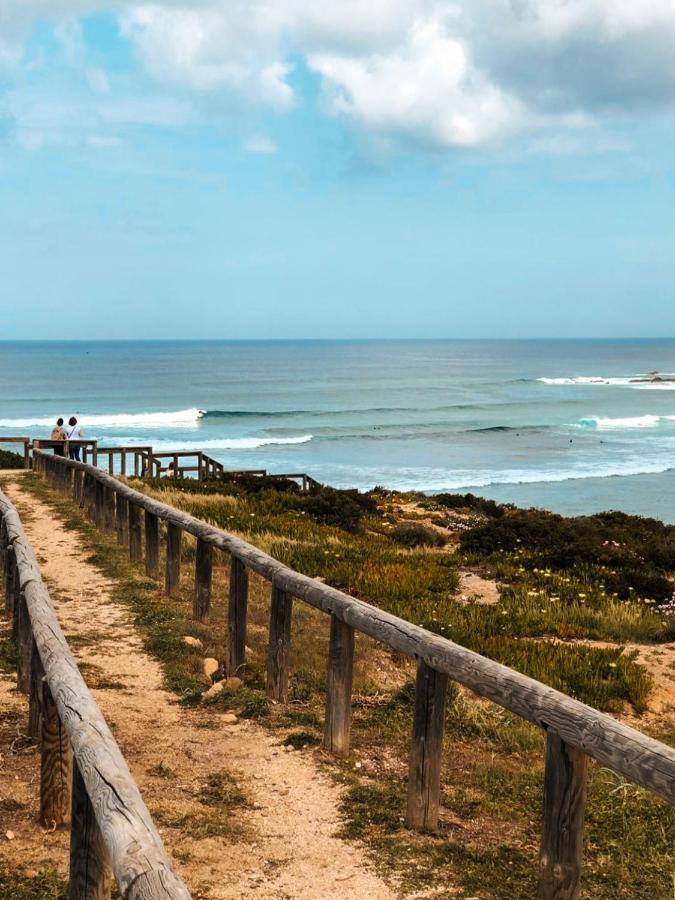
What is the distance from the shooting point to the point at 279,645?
22.2 feet

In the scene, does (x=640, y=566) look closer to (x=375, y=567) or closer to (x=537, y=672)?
(x=375, y=567)

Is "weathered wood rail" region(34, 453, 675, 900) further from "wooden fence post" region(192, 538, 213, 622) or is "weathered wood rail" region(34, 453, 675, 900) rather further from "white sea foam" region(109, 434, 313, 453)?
"white sea foam" region(109, 434, 313, 453)

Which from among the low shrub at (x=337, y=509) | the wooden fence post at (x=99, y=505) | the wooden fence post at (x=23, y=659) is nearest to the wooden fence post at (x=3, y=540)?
the wooden fence post at (x=23, y=659)

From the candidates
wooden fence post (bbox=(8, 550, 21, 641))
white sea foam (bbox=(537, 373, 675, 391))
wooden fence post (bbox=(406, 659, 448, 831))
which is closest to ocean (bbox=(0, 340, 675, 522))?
white sea foam (bbox=(537, 373, 675, 391))

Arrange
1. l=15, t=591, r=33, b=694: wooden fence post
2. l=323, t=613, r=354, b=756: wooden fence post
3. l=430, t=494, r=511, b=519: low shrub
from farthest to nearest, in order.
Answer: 1. l=430, t=494, r=511, b=519: low shrub
2. l=15, t=591, r=33, b=694: wooden fence post
3. l=323, t=613, r=354, b=756: wooden fence post

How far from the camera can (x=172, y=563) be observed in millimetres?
9836

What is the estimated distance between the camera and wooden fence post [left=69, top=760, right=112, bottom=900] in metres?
3.48

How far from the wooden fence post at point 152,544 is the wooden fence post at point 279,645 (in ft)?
13.5

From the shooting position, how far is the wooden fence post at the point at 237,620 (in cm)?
734

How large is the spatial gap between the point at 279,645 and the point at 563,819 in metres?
3.20

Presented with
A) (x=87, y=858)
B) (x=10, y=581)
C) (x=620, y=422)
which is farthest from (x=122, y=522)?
(x=620, y=422)

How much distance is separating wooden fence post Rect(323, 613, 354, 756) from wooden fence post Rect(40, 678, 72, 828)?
1741 millimetres

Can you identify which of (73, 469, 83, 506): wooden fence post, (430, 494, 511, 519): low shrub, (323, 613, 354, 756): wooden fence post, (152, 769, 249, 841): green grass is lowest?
(430, 494, 511, 519): low shrub

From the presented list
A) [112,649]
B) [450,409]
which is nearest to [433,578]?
[112,649]
